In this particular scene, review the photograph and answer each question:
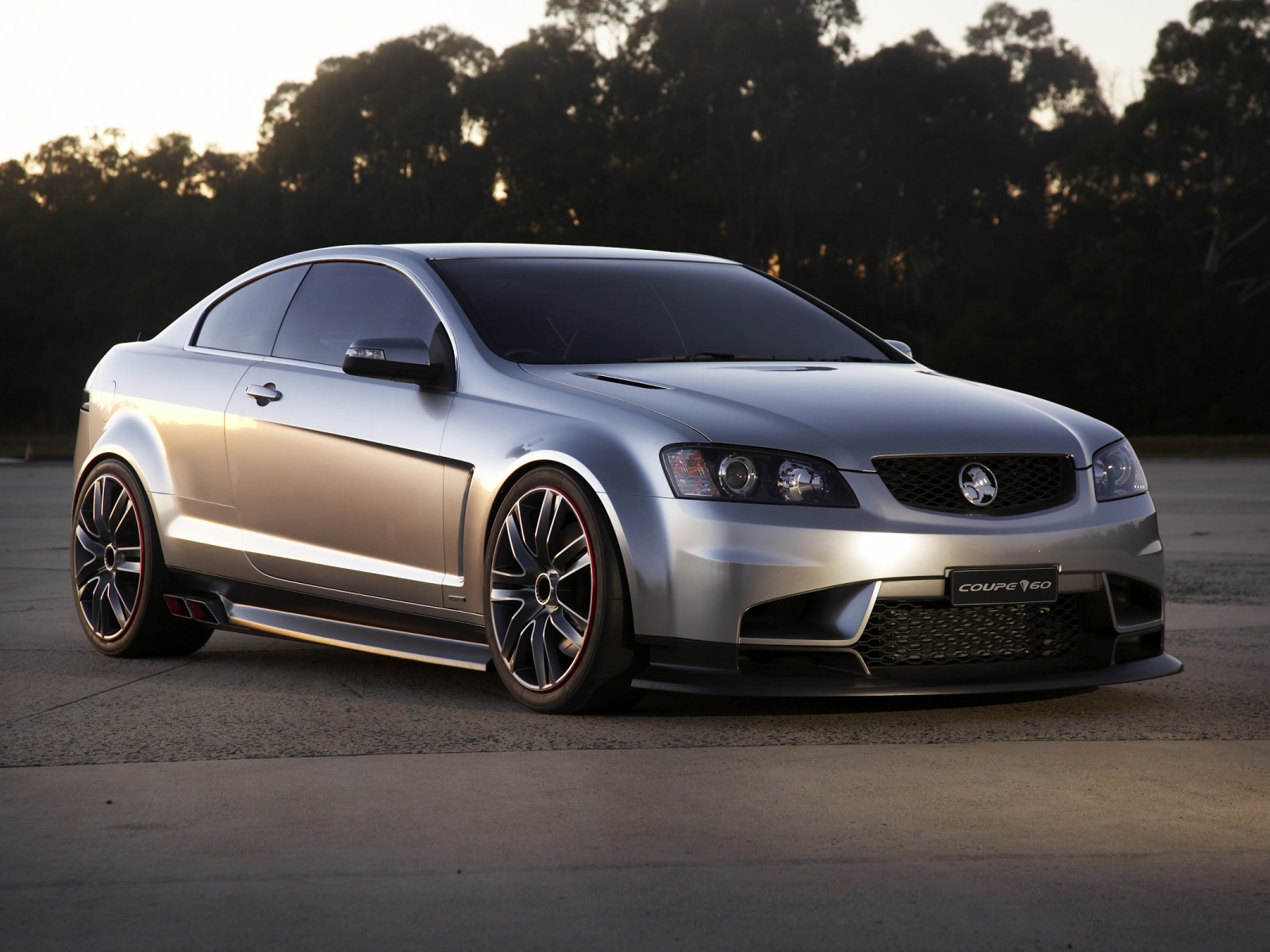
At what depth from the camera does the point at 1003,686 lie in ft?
17.6

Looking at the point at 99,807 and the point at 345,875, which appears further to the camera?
the point at 99,807

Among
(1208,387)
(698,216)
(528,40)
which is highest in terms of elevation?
(528,40)

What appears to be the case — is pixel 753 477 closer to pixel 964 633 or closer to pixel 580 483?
pixel 580 483

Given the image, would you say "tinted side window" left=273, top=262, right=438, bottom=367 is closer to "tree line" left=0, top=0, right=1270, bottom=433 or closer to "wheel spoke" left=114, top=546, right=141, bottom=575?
"wheel spoke" left=114, top=546, right=141, bottom=575

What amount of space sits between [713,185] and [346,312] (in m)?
48.5

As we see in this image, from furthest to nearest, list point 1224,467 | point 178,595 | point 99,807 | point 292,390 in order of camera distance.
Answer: point 1224,467
point 178,595
point 292,390
point 99,807

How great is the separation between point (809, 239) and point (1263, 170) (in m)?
14.3

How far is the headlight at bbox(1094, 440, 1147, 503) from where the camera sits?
5703 millimetres

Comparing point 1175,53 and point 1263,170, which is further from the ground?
point 1175,53

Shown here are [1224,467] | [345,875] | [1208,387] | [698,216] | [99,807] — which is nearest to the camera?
[345,875]

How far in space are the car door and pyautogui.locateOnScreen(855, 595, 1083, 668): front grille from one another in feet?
5.17

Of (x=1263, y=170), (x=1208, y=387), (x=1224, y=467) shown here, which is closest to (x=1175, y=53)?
(x=1263, y=170)

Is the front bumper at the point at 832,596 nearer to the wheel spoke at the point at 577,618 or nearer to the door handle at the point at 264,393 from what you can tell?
the wheel spoke at the point at 577,618

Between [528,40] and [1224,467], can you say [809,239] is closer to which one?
[528,40]
